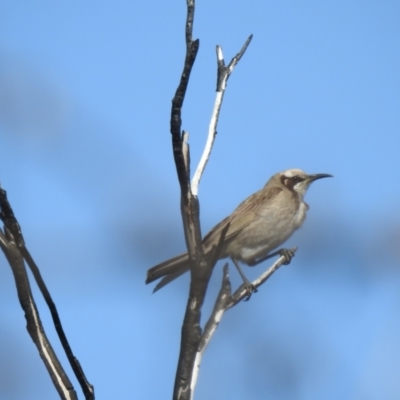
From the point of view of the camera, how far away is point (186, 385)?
229cm

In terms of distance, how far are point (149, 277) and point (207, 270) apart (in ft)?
6.06

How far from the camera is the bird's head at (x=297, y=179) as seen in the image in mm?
7312

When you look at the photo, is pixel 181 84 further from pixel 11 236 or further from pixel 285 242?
pixel 285 242

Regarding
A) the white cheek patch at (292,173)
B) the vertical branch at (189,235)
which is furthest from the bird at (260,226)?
the vertical branch at (189,235)

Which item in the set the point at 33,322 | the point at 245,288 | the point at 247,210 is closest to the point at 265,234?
the point at 247,210

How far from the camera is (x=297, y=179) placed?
7438 millimetres

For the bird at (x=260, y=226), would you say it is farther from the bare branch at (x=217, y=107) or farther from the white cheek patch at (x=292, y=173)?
the bare branch at (x=217, y=107)

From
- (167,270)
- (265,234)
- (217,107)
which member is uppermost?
(265,234)

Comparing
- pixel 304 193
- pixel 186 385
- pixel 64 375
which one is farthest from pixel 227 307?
pixel 304 193

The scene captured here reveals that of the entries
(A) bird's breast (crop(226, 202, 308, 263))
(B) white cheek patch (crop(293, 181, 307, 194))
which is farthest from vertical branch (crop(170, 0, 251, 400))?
(B) white cheek patch (crop(293, 181, 307, 194))

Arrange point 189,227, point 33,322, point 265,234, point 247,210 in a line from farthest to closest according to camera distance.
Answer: point 247,210, point 265,234, point 189,227, point 33,322

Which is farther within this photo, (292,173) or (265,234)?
(292,173)

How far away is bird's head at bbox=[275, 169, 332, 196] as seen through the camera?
24.0 ft

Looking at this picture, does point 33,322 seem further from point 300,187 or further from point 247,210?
point 300,187
